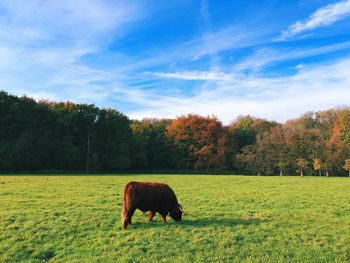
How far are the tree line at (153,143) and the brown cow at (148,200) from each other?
1854 inches

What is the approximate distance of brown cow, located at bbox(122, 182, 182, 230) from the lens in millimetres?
12547

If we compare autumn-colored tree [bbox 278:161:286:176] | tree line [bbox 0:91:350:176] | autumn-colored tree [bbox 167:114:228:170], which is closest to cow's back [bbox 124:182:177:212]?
tree line [bbox 0:91:350:176]

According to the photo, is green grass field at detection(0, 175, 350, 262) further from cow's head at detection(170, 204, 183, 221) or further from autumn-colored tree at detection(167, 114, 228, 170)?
autumn-colored tree at detection(167, 114, 228, 170)

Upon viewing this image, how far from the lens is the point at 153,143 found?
76.9 metres

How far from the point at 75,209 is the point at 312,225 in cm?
1024

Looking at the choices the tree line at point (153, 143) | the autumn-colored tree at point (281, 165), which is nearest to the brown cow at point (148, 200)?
the tree line at point (153, 143)

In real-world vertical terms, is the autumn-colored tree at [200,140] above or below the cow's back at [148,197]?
above

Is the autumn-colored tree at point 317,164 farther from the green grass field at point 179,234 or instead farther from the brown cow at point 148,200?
the brown cow at point 148,200

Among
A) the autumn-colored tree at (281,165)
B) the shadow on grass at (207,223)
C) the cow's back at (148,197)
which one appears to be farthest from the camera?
the autumn-colored tree at (281,165)

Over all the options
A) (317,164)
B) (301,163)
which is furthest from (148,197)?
(317,164)

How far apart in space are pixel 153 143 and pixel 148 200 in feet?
210

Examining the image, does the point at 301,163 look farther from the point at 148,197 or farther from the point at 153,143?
the point at 148,197

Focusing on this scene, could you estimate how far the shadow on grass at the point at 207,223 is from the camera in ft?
42.3

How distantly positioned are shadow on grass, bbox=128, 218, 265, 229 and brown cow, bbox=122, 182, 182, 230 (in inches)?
13.1
